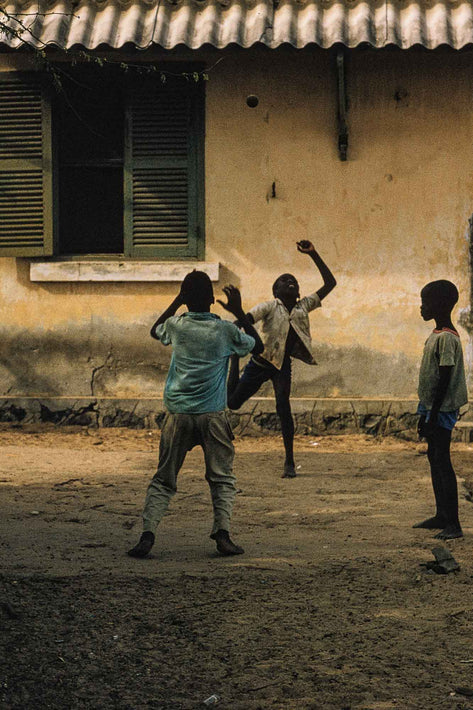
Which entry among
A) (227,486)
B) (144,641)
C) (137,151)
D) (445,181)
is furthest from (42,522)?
(445,181)

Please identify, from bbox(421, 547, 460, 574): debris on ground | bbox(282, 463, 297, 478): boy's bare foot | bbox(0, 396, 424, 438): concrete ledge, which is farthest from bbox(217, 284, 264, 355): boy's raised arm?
bbox(0, 396, 424, 438): concrete ledge

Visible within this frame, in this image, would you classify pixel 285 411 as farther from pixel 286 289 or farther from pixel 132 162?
pixel 132 162

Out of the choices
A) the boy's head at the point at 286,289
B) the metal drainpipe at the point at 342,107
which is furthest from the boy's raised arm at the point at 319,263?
the metal drainpipe at the point at 342,107

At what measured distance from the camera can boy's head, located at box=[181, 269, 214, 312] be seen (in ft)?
16.6

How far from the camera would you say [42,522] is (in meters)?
5.85

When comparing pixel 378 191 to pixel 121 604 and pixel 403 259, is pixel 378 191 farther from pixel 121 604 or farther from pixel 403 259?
pixel 121 604

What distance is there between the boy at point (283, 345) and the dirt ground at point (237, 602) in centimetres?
51

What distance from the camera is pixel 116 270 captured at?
9.18 m

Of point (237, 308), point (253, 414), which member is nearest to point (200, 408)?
point (237, 308)

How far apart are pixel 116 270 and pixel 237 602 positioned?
5.30 metres

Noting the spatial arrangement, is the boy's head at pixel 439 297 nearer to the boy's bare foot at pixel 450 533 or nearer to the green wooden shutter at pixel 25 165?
the boy's bare foot at pixel 450 533

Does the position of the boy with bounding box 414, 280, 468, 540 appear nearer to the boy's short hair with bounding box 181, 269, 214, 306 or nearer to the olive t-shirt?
the olive t-shirt

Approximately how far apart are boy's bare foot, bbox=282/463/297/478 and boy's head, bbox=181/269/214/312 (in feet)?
8.47

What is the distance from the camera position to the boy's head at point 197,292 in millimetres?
5062
